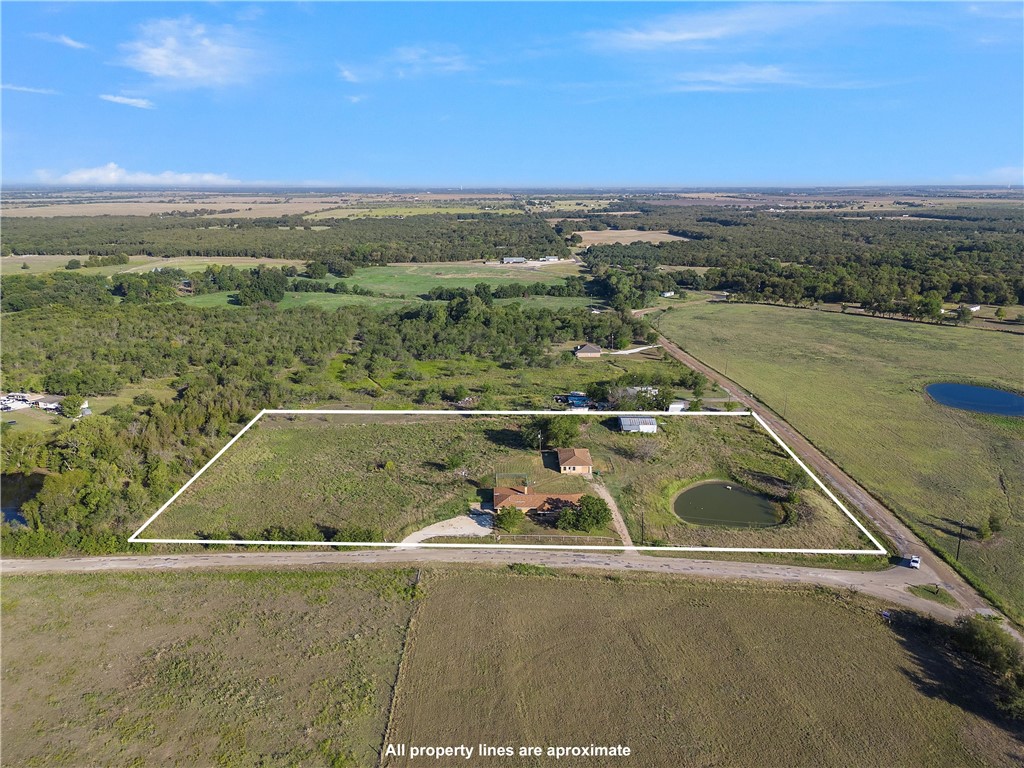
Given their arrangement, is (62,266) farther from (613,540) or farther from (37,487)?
(613,540)

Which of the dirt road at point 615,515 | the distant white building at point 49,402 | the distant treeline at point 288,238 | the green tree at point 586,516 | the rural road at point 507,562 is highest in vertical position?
the distant treeline at point 288,238

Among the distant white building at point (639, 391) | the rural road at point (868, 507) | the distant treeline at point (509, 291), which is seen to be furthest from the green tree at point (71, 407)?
the rural road at point (868, 507)

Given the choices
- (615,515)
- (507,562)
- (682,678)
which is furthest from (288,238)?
(682,678)

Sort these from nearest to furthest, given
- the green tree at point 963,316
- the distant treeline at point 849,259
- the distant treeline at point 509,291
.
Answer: the green tree at point 963,316 < the distant treeline at point 849,259 < the distant treeline at point 509,291

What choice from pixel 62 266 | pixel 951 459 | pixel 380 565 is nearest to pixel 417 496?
pixel 380 565

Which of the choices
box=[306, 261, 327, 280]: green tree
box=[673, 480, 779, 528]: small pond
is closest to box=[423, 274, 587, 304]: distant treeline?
box=[306, 261, 327, 280]: green tree

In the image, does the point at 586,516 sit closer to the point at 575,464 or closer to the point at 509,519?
the point at 509,519

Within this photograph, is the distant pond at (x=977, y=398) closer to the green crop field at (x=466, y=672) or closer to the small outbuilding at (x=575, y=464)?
the green crop field at (x=466, y=672)
